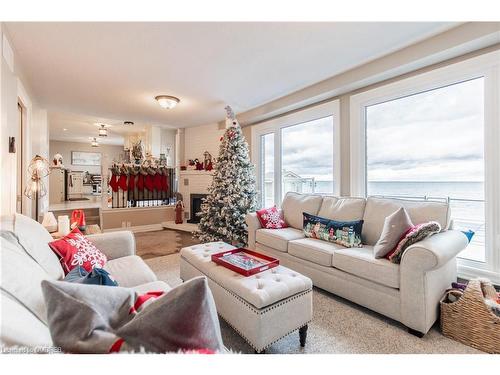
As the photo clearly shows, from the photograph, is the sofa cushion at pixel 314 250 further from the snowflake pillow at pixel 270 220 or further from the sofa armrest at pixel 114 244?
the sofa armrest at pixel 114 244

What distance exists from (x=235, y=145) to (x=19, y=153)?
2.99 meters

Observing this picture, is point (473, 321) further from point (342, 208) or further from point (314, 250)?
point (342, 208)

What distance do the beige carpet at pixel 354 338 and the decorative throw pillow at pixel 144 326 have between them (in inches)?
47.0

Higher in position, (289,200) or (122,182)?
(122,182)

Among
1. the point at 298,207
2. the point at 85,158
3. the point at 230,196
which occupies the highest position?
the point at 85,158

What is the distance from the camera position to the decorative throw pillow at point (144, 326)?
0.69m

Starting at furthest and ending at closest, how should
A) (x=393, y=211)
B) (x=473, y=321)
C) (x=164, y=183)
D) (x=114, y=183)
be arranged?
(x=164, y=183), (x=114, y=183), (x=393, y=211), (x=473, y=321)

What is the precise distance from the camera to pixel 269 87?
3.68 m

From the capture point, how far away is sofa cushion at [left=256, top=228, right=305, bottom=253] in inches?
117

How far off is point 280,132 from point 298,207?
1.82 m

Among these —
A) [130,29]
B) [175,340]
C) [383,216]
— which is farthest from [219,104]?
[175,340]

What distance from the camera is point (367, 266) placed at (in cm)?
210

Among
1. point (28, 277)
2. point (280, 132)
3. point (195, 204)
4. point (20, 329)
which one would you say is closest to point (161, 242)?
point (195, 204)

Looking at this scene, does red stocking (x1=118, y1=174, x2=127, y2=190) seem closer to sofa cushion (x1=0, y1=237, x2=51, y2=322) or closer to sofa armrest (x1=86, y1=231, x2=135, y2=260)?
sofa armrest (x1=86, y1=231, x2=135, y2=260)
